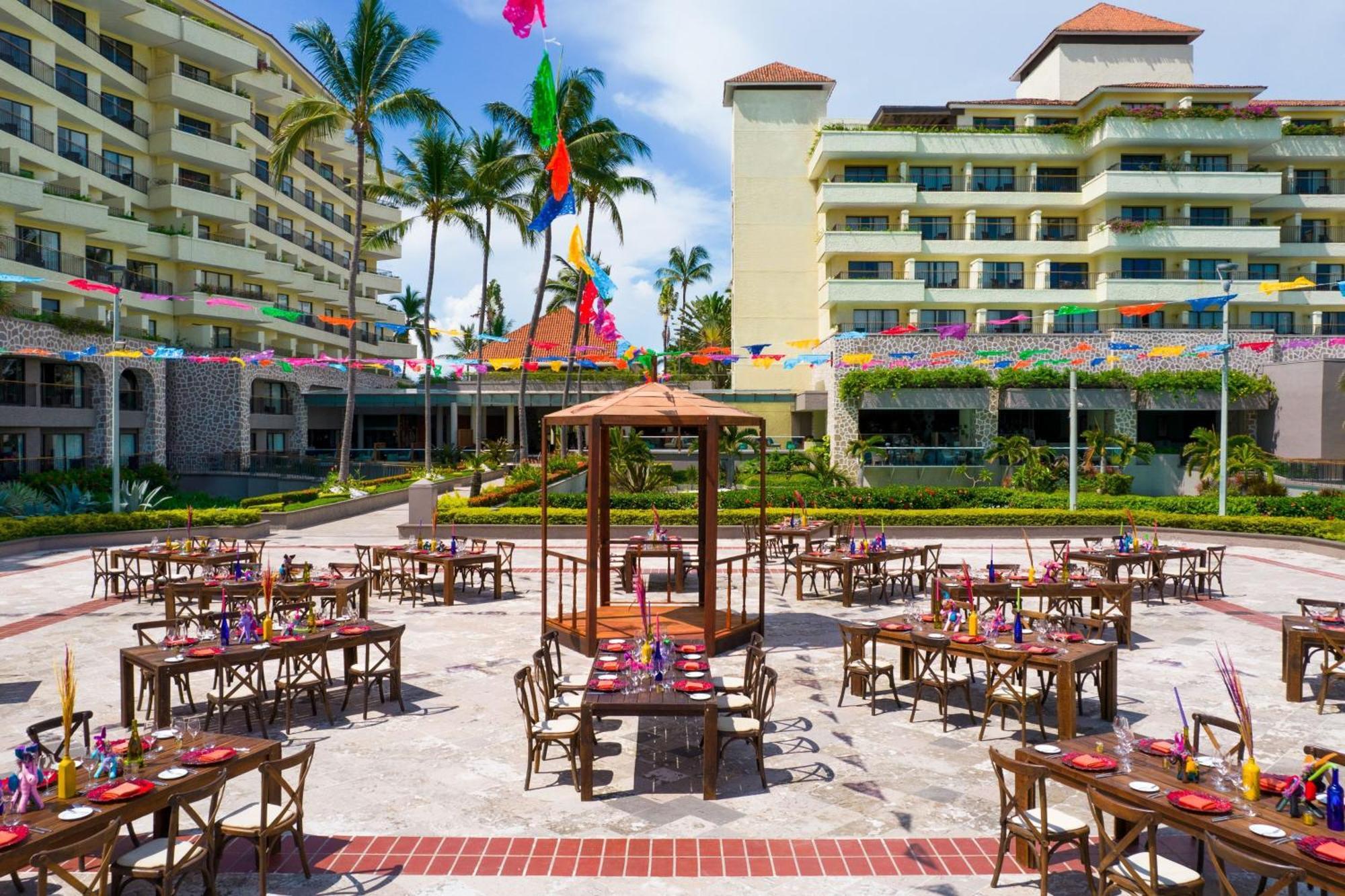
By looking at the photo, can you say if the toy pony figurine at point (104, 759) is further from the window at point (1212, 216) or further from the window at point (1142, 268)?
the window at point (1212, 216)

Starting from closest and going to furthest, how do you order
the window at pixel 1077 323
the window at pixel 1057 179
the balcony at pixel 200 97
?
the balcony at pixel 200 97 → the window at pixel 1077 323 → the window at pixel 1057 179

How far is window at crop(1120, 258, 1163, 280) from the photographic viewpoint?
44.2 m

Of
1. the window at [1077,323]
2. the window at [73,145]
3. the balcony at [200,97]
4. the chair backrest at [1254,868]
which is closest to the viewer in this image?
the chair backrest at [1254,868]

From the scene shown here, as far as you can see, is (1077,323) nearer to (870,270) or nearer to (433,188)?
(870,270)

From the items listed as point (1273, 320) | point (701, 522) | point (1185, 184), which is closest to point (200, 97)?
point (701, 522)

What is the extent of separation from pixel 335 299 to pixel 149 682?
50.9 meters

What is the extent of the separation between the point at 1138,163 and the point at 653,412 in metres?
43.1

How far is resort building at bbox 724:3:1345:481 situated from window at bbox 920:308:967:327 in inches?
5.3

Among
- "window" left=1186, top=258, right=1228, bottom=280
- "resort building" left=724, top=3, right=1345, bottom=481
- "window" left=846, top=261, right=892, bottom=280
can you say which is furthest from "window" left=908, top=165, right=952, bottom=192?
"window" left=1186, top=258, right=1228, bottom=280

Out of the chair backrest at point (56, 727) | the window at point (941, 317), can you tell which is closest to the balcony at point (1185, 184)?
the window at point (941, 317)

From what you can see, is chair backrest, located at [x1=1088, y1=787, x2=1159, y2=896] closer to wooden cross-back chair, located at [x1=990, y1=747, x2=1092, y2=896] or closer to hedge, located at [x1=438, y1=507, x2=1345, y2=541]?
wooden cross-back chair, located at [x1=990, y1=747, x2=1092, y2=896]

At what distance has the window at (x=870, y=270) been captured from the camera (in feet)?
146

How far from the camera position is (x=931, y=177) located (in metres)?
45.0

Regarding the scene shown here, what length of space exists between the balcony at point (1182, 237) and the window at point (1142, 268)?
3.18ft
